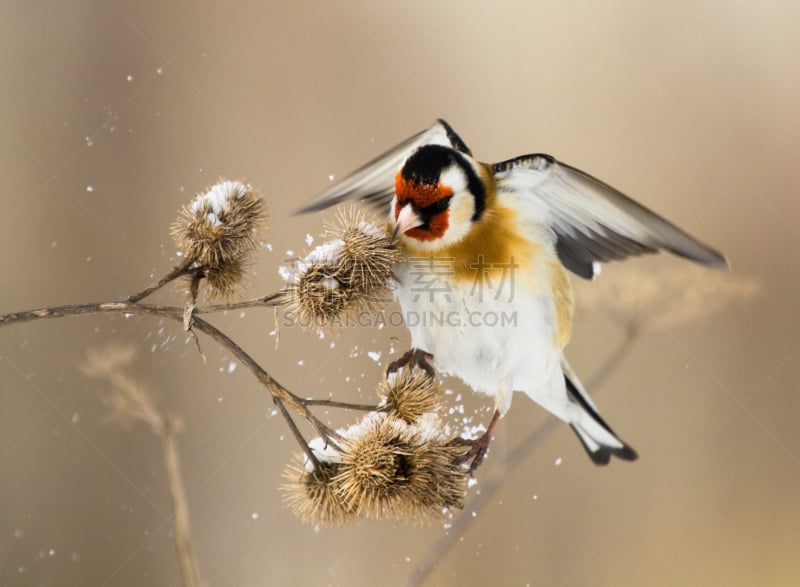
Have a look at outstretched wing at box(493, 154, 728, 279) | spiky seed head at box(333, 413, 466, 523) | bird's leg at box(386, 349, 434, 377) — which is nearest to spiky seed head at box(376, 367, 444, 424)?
spiky seed head at box(333, 413, 466, 523)

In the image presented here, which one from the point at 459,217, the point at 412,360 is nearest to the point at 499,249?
the point at 459,217

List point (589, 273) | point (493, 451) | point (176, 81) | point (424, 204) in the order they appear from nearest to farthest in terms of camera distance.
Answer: point (424, 204)
point (589, 273)
point (493, 451)
point (176, 81)

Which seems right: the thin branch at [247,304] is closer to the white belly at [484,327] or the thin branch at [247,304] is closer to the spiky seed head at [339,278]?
the spiky seed head at [339,278]

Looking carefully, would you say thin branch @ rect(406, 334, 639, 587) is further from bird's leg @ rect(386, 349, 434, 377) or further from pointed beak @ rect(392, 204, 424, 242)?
pointed beak @ rect(392, 204, 424, 242)

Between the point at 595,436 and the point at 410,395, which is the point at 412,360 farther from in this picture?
the point at 595,436

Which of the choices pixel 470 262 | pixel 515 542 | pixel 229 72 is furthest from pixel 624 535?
pixel 229 72

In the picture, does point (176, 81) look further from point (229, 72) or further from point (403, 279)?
point (403, 279)
